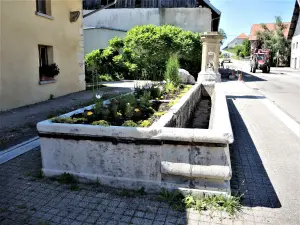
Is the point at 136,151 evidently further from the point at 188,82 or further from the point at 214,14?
the point at 214,14

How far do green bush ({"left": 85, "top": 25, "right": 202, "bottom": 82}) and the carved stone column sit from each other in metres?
5.74

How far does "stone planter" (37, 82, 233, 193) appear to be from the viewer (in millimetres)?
3029

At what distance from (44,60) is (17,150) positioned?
642 cm

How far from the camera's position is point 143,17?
2350 centimetres

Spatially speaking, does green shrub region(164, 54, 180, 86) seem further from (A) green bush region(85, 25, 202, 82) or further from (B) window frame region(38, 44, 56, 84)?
(A) green bush region(85, 25, 202, 82)

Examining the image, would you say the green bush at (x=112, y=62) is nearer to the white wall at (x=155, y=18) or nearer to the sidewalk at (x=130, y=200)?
the white wall at (x=155, y=18)

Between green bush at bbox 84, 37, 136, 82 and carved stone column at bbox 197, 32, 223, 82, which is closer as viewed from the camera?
carved stone column at bbox 197, 32, 223, 82

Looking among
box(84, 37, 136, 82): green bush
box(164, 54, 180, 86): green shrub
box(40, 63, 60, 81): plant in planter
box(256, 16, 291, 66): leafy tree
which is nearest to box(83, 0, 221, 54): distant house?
box(84, 37, 136, 82): green bush

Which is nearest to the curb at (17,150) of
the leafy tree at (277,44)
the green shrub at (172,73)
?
the green shrub at (172,73)

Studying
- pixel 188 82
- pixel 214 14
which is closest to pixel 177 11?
pixel 214 14

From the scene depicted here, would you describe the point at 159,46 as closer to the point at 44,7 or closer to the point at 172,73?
the point at 44,7

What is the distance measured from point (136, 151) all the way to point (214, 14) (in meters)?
23.8

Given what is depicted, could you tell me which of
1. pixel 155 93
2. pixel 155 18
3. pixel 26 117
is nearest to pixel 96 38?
pixel 155 18

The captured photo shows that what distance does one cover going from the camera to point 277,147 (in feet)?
17.2
